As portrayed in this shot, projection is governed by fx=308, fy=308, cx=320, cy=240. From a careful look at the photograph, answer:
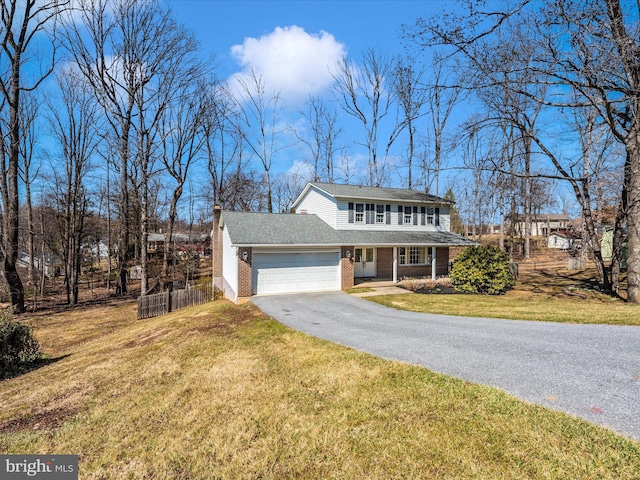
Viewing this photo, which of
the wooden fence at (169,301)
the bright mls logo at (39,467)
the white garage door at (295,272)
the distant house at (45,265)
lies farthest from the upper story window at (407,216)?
the distant house at (45,265)

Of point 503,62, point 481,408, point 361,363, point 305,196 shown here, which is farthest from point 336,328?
point 305,196

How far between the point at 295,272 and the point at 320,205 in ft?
19.4

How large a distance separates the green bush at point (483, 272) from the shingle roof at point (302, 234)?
305cm

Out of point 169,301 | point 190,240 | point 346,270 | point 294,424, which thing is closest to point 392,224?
point 346,270

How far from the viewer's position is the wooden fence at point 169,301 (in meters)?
15.1

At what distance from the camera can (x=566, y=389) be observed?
447 cm

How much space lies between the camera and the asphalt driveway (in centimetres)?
418

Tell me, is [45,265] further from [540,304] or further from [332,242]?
[540,304]

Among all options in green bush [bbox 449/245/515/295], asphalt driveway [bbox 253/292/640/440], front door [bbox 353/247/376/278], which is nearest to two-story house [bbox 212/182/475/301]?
front door [bbox 353/247/376/278]

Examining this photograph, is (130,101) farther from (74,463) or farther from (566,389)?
(566,389)

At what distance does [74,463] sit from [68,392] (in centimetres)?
319

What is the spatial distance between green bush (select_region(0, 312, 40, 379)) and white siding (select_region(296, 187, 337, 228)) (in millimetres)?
14056

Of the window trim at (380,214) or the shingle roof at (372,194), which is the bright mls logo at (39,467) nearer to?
the shingle roof at (372,194)

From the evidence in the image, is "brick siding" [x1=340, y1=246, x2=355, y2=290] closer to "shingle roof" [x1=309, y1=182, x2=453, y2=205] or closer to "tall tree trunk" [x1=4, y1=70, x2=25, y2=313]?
"shingle roof" [x1=309, y1=182, x2=453, y2=205]
